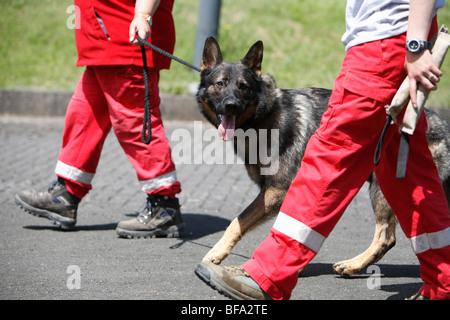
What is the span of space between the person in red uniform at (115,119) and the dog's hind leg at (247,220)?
2.84ft

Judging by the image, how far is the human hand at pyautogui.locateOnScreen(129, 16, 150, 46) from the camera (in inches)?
149

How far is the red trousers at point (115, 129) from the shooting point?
4.25 m

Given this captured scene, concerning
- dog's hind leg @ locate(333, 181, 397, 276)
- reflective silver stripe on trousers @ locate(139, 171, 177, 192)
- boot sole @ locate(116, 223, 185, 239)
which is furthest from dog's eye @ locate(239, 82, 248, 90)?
boot sole @ locate(116, 223, 185, 239)

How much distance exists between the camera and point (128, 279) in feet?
11.4

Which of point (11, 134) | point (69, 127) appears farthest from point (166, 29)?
point (11, 134)

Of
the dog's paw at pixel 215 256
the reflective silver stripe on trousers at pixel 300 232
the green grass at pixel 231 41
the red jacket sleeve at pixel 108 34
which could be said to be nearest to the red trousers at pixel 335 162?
the reflective silver stripe on trousers at pixel 300 232

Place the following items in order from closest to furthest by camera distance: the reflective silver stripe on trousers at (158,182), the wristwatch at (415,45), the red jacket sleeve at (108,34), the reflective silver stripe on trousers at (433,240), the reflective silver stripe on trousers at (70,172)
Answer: the wristwatch at (415,45)
the reflective silver stripe on trousers at (433,240)
the red jacket sleeve at (108,34)
the reflective silver stripe on trousers at (158,182)
the reflective silver stripe on trousers at (70,172)

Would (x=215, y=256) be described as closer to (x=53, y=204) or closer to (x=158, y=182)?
(x=158, y=182)

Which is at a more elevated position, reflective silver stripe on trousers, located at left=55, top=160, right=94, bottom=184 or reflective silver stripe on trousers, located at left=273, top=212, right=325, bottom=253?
reflective silver stripe on trousers, located at left=273, top=212, right=325, bottom=253

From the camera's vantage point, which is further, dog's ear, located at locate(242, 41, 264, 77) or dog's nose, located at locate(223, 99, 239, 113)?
dog's ear, located at locate(242, 41, 264, 77)

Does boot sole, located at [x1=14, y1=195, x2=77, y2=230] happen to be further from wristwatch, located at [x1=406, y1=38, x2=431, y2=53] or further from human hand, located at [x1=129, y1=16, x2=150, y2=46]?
wristwatch, located at [x1=406, y1=38, x2=431, y2=53]

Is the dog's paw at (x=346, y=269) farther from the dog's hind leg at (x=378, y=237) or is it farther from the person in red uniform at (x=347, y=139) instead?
the person in red uniform at (x=347, y=139)

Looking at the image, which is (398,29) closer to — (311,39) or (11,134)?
(11,134)

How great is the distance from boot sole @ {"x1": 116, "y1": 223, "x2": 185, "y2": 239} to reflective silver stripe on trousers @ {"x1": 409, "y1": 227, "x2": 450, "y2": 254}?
1991mm
